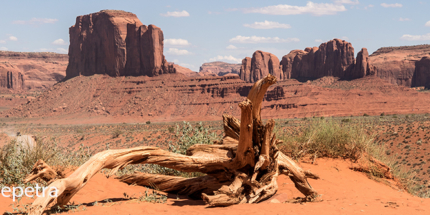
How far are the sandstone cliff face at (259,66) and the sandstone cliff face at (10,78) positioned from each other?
88.3 m

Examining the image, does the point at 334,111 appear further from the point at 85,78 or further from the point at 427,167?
the point at 85,78

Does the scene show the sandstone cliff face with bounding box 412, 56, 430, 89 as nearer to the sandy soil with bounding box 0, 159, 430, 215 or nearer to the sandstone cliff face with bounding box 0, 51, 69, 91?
the sandy soil with bounding box 0, 159, 430, 215

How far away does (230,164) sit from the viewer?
6.24m

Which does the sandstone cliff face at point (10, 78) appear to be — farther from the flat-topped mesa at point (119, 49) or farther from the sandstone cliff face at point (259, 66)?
the sandstone cliff face at point (259, 66)

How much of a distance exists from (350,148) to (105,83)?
83.4 metres

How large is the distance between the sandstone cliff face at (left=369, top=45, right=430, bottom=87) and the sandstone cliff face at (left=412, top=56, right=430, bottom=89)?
1706 millimetres

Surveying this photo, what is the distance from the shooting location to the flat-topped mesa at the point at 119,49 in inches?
3465

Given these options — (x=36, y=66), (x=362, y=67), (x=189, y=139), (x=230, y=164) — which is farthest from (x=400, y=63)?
(x=36, y=66)

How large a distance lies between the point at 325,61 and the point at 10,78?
116572 mm

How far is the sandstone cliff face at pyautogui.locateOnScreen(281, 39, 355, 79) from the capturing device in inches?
4279

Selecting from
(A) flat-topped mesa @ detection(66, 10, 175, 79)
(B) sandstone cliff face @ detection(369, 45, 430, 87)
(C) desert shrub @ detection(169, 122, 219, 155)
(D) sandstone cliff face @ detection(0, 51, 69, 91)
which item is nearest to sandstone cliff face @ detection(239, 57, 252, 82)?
(B) sandstone cliff face @ detection(369, 45, 430, 87)

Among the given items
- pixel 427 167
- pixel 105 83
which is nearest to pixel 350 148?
pixel 427 167

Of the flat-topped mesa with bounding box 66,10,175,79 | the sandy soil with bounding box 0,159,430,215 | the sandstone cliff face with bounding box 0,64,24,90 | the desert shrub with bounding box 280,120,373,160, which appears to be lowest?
the sandy soil with bounding box 0,159,430,215

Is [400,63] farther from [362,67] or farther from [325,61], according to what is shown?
[362,67]
